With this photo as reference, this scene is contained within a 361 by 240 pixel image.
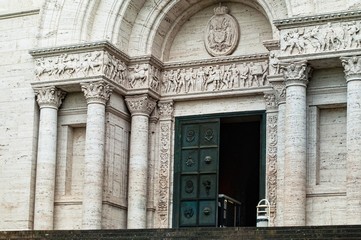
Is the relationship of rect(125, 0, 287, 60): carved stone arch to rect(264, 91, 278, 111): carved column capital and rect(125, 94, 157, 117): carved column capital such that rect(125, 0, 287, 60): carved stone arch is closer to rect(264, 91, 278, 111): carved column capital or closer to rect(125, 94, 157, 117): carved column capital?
rect(125, 94, 157, 117): carved column capital

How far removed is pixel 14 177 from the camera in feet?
98.3

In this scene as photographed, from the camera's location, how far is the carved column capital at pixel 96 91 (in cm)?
2916

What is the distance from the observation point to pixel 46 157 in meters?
29.5

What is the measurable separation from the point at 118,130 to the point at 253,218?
799 centimetres

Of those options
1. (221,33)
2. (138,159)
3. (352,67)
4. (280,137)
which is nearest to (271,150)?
(280,137)

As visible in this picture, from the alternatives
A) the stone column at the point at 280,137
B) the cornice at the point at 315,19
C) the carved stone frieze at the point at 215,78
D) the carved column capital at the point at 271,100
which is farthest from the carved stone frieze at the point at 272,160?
the cornice at the point at 315,19

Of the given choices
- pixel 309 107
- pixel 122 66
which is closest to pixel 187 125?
pixel 122 66

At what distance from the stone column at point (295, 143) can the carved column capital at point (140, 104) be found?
16.9 feet

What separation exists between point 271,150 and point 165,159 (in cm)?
373

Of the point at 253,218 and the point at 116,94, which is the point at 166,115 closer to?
the point at 116,94

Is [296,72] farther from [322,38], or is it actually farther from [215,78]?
[215,78]

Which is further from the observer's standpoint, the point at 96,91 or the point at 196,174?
the point at 196,174

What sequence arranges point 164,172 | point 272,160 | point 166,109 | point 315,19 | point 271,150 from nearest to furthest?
point 315,19 < point 272,160 < point 271,150 < point 164,172 < point 166,109

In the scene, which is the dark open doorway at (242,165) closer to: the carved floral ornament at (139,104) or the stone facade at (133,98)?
the stone facade at (133,98)
